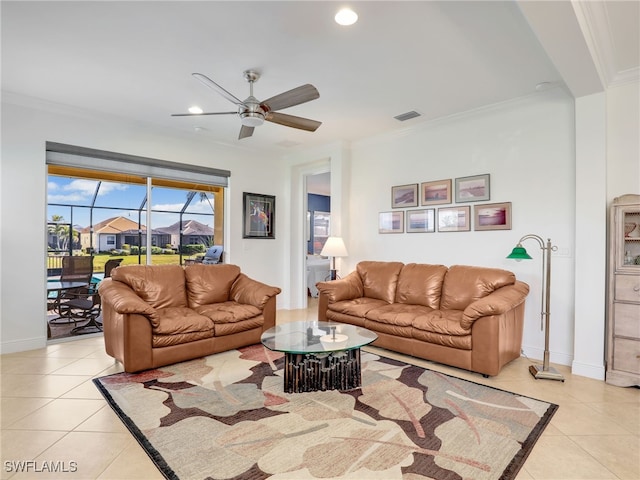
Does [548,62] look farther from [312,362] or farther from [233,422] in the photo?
[233,422]

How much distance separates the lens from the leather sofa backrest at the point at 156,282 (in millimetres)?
3785

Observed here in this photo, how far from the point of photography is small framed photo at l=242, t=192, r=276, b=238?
593cm

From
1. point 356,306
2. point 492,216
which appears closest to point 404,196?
point 492,216

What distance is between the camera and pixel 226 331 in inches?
146

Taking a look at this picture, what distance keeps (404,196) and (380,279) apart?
1.29 metres

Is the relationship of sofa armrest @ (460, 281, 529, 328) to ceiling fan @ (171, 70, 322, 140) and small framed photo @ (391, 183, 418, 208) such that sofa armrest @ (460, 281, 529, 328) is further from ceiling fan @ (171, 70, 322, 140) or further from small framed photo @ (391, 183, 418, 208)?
ceiling fan @ (171, 70, 322, 140)

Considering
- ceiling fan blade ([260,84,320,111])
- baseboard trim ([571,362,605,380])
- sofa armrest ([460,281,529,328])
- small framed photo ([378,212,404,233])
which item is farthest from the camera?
small framed photo ([378,212,404,233])

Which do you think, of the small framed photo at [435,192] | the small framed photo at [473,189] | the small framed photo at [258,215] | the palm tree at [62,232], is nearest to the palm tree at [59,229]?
the palm tree at [62,232]

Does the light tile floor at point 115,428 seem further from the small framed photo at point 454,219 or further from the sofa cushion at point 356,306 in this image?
the small framed photo at point 454,219

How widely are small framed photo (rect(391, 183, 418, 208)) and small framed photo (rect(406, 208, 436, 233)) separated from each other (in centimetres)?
14

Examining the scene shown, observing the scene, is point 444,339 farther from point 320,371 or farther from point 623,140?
point 623,140

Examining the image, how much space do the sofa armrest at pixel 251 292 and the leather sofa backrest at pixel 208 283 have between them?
105mm

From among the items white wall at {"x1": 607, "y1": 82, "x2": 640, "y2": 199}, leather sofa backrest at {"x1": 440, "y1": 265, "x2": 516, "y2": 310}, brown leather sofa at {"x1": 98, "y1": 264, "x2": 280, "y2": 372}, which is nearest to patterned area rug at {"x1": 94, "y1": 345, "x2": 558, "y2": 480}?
brown leather sofa at {"x1": 98, "y1": 264, "x2": 280, "y2": 372}

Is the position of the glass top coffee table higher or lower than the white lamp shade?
lower
